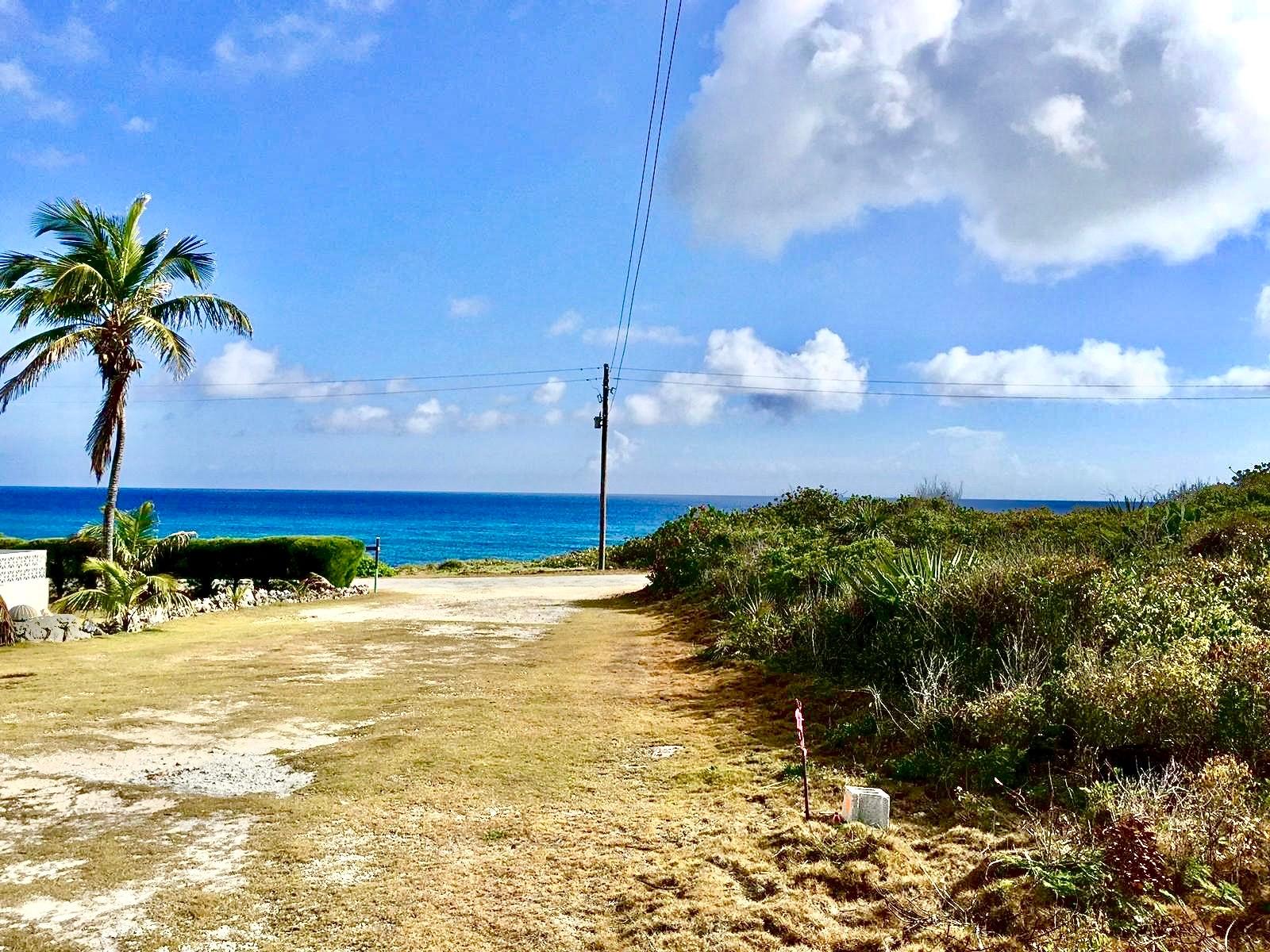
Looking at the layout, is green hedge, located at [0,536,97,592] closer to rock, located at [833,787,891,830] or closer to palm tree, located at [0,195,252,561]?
palm tree, located at [0,195,252,561]

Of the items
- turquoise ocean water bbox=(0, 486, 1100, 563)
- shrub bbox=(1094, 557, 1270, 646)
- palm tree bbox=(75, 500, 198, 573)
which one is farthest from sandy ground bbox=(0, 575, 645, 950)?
turquoise ocean water bbox=(0, 486, 1100, 563)

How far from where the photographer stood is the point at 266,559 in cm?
1997

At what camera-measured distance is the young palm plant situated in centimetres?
1379

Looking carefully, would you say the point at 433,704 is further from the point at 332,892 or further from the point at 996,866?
the point at 996,866

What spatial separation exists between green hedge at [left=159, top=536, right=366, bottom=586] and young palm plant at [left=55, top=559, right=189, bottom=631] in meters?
4.32

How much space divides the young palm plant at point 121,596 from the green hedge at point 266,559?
14.2 ft

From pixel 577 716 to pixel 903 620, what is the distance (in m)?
3.27

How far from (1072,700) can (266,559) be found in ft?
60.5

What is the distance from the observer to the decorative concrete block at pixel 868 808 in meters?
4.70

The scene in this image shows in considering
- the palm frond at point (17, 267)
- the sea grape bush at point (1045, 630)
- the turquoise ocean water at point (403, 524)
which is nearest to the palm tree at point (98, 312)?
the palm frond at point (17, 267)

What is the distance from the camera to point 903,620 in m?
8.25

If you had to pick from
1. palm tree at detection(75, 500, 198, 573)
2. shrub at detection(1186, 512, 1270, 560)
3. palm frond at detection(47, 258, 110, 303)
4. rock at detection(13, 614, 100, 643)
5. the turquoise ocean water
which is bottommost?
the turquoise ocean water

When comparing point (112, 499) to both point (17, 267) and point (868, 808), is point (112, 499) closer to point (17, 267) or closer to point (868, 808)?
point (17, 267)

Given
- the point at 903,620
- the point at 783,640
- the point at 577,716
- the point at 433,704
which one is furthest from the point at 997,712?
the point at 433,704
